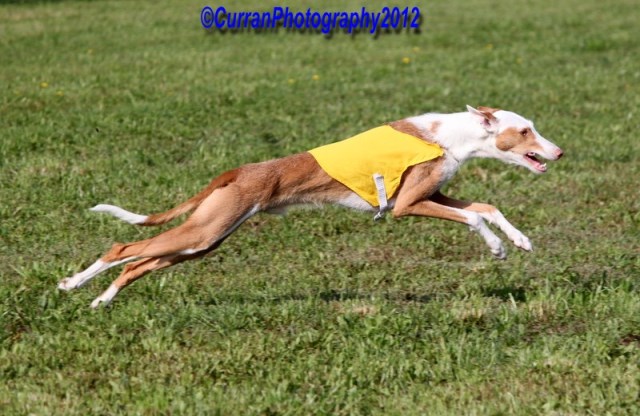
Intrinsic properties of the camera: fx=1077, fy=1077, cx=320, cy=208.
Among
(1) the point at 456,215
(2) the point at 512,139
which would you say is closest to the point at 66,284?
(1) the point at 456,215

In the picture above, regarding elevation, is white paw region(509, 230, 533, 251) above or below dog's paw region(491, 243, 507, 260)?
above

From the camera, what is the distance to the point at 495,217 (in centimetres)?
709

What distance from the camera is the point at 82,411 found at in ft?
17.6

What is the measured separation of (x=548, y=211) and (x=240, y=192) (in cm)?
361

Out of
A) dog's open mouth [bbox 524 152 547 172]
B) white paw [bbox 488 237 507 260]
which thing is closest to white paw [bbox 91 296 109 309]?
white paw [bbox 488 237 507 260]

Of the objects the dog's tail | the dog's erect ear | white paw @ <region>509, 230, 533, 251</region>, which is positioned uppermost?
the dog's erect ear

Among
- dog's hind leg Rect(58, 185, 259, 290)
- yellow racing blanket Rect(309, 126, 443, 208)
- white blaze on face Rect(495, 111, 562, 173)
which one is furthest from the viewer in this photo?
white blaze on face Rect(495, 111, 562, 173)

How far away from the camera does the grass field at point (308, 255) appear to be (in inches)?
224

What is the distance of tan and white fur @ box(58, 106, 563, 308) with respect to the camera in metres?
6.64

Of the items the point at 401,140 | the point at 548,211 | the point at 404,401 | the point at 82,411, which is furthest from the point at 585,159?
the point at 82,411

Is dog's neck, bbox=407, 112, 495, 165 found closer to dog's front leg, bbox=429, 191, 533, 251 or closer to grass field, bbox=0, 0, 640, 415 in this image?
dog's front leg, bbox=429, 191, 533, 251

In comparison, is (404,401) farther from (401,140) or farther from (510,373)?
(401,140)

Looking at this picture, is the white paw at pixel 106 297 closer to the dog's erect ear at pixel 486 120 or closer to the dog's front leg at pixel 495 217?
the dog's front leg at pixel 495 217

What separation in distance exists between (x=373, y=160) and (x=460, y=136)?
63 cm
